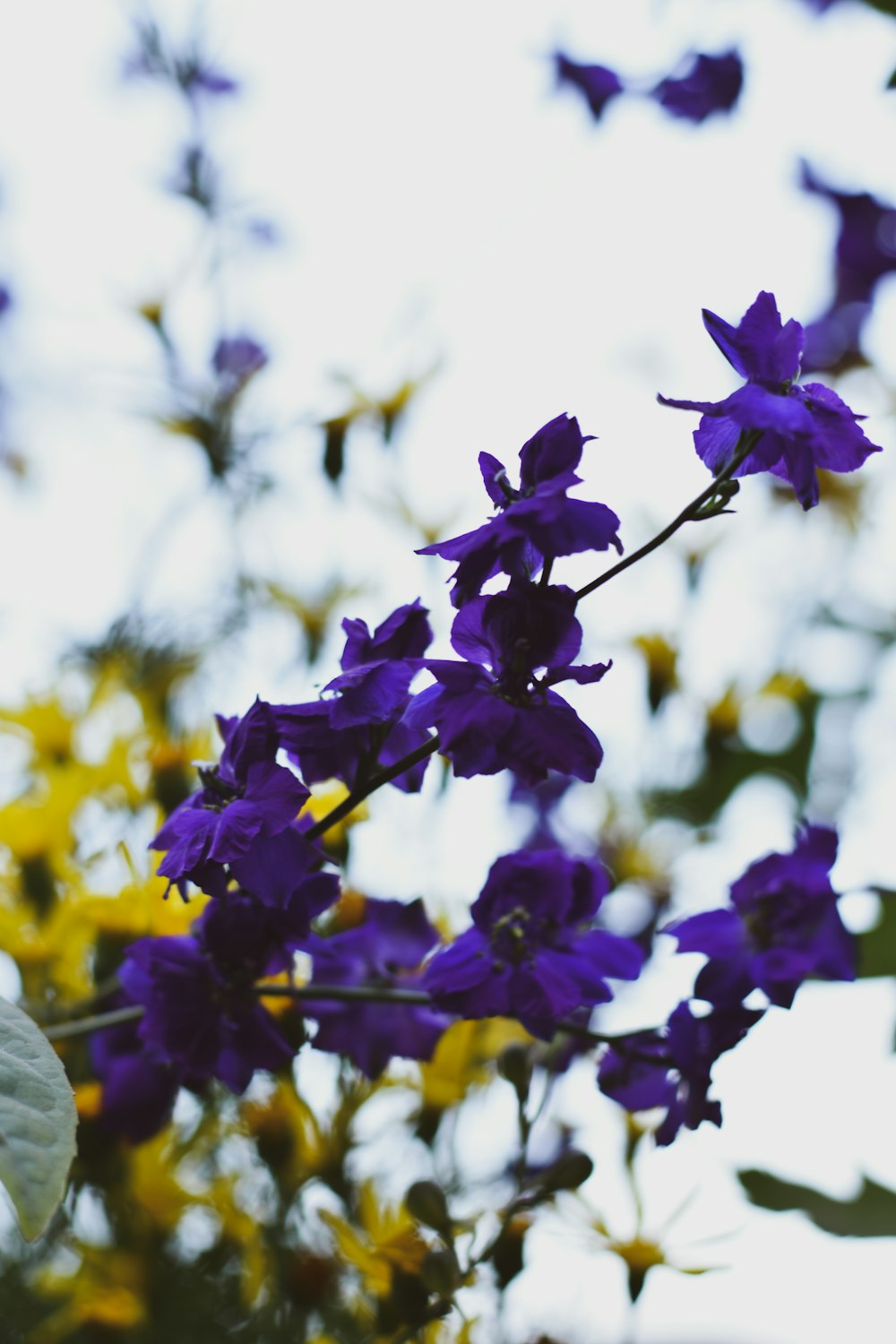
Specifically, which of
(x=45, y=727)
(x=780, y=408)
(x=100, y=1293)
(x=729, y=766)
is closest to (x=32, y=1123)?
(x=780, y=408)

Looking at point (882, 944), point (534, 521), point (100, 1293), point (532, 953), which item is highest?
point (534, 521)

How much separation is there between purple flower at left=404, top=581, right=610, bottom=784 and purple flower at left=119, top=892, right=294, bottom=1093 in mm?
74

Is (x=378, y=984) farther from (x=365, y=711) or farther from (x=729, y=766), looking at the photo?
(x=729, y=766)

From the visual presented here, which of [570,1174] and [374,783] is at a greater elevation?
[374,783]

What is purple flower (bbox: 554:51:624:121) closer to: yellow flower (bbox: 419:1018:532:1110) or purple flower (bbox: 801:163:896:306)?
purple flower (bbox: 801:163:896:306)

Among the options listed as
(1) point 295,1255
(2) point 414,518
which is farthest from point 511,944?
(2) point 414,518

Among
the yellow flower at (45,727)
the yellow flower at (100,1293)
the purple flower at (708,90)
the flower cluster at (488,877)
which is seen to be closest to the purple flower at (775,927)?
the flower cluster at (488,877)

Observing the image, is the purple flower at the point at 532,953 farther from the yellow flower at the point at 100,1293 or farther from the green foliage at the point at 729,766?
the green foliage at the point at 729,766

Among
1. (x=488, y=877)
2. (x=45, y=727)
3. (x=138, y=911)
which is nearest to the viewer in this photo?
(x=488, y=877)

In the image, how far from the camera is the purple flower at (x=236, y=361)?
0.68 metres

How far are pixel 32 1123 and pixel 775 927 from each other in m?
0.18

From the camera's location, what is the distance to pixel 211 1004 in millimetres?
305

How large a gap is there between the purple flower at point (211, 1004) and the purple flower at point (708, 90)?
524 millimetres

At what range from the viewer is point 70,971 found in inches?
17.7
